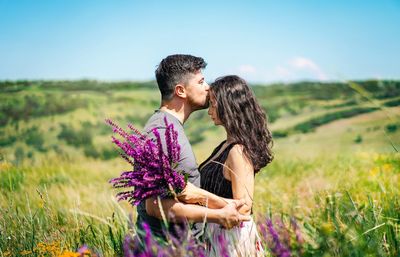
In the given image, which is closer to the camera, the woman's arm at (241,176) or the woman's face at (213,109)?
the woman's arm at (241,176)

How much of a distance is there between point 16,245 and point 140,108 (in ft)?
53.3

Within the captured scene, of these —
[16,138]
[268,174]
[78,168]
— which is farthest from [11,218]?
[16,138]

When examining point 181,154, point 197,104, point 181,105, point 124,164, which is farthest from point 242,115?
point 124,164

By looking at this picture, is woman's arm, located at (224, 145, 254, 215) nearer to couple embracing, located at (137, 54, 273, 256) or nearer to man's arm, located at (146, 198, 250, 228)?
couple embracing, located at (137, 54, 273, 256)

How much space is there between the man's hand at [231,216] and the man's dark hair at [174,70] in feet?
3.33

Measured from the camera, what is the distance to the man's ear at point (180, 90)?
3.44 m

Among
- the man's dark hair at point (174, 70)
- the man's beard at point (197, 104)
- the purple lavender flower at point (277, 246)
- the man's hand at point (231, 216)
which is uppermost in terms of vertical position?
the man's dark hair at point (174, 70)

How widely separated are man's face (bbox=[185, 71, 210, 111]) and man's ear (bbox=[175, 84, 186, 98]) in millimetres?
29

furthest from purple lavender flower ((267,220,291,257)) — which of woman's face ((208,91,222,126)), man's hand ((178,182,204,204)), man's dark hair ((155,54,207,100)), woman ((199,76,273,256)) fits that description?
man's dark hair ((155,54,207,100))

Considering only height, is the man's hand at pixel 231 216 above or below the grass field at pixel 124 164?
above

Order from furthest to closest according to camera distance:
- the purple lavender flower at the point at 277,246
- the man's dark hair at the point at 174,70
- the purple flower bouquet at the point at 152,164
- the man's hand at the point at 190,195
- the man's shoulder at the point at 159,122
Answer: the man's dark hair at the point at 174,70 < the man's shoulder at the point at 159,122 < the man's hand at the point at 190,195 < the purple flower bouquet at the point at 152,164 < the purple lavender flower at the point at 277,246

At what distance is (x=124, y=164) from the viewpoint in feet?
40.2

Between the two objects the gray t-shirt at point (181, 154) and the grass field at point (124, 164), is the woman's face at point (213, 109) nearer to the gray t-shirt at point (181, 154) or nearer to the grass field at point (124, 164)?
the gray t-shirt at point (181, 154)

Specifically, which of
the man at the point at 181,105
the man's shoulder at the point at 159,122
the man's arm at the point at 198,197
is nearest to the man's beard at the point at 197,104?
the man at the point at 181,105
